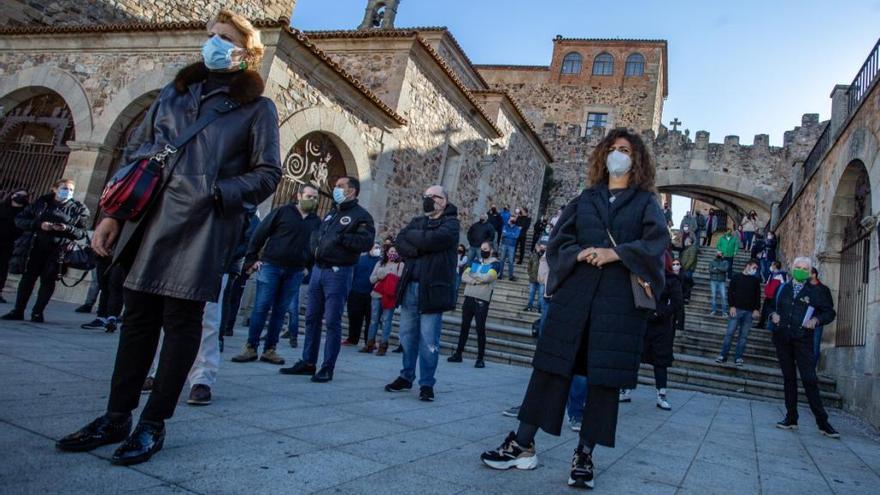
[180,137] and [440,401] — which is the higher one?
[180,137]

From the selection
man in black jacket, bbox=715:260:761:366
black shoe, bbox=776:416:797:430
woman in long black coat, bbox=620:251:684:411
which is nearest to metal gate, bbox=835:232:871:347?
man in black jacket, bbox=715:260:761:366

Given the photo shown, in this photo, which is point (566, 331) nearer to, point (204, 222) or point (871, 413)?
point (204, 222)

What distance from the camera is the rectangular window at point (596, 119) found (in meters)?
33.4

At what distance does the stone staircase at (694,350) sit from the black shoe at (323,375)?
4550mm

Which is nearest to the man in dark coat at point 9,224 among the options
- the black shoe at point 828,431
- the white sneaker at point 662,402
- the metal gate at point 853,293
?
the white sneaker at point 662,402

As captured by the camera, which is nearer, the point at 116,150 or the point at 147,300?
the point at 147,300

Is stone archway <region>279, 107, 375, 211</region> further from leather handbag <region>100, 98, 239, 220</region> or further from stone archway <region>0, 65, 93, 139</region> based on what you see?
leather handbag <region>100, 98, 239, 220</region>

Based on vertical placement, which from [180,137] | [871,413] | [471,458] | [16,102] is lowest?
[471,458]

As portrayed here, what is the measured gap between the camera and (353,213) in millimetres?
4934

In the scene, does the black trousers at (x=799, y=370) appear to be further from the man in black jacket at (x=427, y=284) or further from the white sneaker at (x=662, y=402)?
the man in black jacket at (x=427, y=284)

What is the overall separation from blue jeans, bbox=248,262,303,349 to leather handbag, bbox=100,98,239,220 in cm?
321

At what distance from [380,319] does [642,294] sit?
6309mm

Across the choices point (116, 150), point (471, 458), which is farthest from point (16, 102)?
point (471, 458)

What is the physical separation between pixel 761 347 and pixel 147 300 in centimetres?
1061
